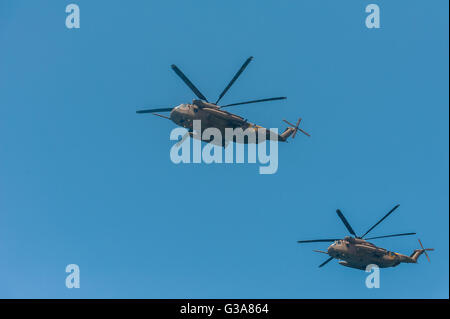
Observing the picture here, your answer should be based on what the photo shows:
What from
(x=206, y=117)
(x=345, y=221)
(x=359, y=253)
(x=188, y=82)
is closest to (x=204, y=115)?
(x=206, y=117)

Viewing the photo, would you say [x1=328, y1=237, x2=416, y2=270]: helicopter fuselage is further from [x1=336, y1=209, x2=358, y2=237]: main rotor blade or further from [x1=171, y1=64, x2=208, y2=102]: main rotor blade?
[x1=171, y1=64, x2=208, y2=102]: main rotor blade

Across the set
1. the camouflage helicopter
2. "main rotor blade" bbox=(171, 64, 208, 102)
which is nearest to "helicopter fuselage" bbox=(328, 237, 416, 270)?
the camouflage helicopter

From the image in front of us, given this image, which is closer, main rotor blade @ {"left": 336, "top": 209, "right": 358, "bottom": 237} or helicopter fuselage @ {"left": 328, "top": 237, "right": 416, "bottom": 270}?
main rotor blade @ {"left": 336, "top": 209, "right": 358, "bottom": 237}

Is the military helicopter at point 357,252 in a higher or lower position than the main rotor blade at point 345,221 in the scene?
lower

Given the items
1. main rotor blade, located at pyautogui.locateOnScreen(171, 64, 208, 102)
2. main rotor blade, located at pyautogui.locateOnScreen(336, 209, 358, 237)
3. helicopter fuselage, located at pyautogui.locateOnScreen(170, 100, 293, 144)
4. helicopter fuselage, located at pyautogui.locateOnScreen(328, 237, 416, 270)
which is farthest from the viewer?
helicopter fuselage, located at pyautogui.locateOnScreen(328, 237, 416, 270)

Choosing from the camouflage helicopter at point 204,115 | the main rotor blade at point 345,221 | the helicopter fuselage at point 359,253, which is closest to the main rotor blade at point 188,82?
the camouflage helicopter at point 204,115

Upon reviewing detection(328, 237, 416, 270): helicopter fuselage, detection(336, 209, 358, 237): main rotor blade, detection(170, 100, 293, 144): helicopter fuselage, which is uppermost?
detection(170, 100, 293, 144): helicopter fuselage

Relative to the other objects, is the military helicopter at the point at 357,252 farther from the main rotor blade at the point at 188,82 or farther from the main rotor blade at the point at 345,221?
the main rotor blade at the point at 188,82

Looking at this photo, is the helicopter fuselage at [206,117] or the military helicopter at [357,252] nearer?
the helicopter fuselage at [206,117]

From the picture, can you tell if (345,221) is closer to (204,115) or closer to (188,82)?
(204,115)
